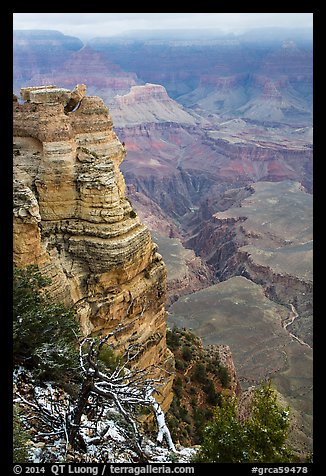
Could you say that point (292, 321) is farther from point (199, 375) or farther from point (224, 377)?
point (199, 375)

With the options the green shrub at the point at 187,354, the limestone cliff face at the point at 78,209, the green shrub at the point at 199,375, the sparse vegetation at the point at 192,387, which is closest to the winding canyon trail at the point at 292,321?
the sparse vegetation at the point at 192,387

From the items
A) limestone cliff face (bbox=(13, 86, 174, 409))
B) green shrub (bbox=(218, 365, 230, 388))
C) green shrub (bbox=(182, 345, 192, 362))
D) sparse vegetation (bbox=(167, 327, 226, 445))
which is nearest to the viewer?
A: limestone cliff face (bbox=(13, 86, 174, 409))

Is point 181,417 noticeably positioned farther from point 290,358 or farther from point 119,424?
point 290,358

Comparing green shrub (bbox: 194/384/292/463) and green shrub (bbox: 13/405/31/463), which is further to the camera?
green shrub (bbox: 194/384/292/463)

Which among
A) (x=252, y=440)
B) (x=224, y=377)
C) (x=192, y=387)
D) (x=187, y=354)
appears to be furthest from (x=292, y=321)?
(x=252, y=440)

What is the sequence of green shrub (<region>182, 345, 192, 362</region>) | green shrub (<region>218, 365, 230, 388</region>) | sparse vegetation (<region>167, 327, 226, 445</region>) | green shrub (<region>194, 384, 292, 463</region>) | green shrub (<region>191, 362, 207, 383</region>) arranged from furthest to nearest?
green shrub (<region>182, 345, 192, 362</region>), green shrub (<region>218, 365, 230, 388</region>), green shrub (<region>191, 362, 207, 383</region>), sparse vegetation (<region>167, 327, 226, 445</region>), green shrub (<region>194, 384, 292, 463</region>)

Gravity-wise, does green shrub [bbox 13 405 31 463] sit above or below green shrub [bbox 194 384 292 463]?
above

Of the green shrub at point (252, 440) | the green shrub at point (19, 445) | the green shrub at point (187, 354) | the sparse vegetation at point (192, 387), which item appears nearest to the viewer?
the green shrub at point (19, 445)

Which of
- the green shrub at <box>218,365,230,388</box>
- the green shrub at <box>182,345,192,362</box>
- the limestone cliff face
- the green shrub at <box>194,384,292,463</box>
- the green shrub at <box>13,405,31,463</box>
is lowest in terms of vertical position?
the green shrub at <box>218,365,230,388</box>

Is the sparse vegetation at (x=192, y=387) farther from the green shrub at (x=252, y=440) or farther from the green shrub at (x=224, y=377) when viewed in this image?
the green shrub at (x=252, y=440)

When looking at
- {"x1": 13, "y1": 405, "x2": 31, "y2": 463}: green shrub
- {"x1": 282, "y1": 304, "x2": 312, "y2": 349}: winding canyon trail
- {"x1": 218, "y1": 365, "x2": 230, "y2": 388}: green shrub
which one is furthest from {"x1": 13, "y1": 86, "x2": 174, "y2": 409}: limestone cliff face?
{"x1": 282, "y1": 304, "x2": 312, "y2": 349}: winding canyon trail

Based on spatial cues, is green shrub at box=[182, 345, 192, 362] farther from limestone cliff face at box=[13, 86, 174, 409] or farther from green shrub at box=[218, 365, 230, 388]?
limestone cliff face at box=[13, 86, 174, 409]
